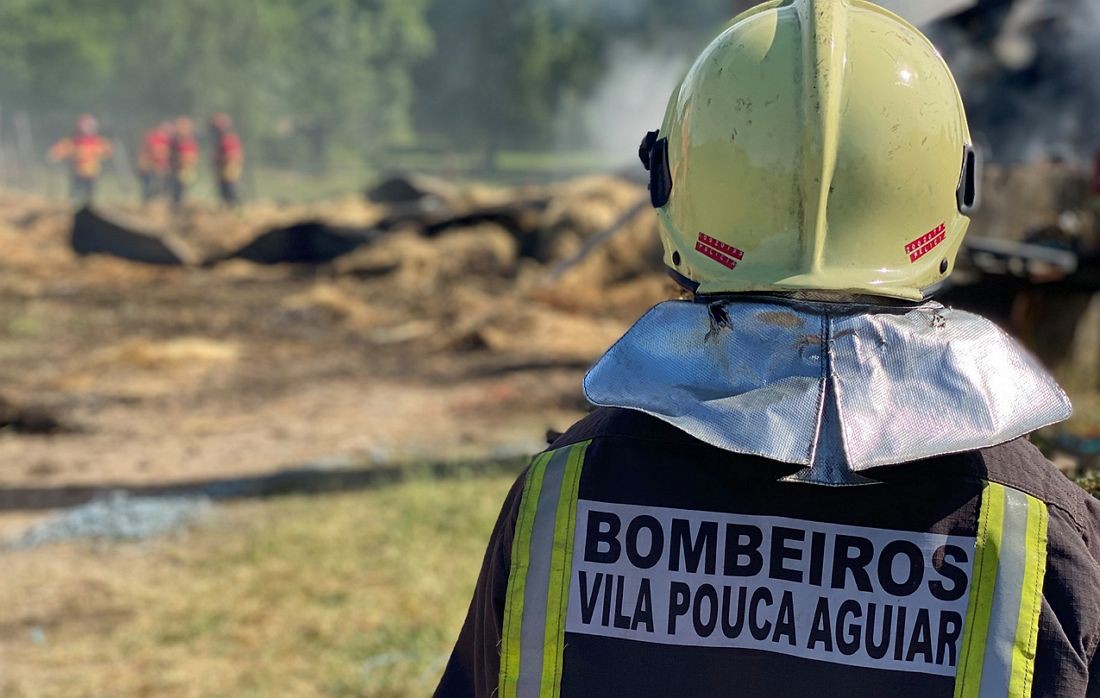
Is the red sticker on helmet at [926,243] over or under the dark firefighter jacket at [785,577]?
over

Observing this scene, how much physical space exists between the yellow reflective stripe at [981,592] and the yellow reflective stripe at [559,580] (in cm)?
46

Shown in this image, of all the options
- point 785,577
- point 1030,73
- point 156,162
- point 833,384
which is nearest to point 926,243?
point 833,384

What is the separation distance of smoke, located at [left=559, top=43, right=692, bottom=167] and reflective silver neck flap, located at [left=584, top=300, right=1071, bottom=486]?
35198 mm

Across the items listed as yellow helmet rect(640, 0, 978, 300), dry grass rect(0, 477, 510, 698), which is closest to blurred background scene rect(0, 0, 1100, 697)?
dry grass rect(0, 477, 510, 698)

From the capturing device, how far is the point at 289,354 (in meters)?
10.5

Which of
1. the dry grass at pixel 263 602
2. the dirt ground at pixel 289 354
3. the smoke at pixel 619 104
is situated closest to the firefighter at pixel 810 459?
the dry grass at pixel 263 602

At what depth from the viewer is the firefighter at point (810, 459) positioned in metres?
1.22

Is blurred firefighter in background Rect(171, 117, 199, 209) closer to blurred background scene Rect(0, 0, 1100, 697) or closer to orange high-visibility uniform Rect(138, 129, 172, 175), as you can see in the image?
blurred background scene Rect(0, 0, 1100, 697)

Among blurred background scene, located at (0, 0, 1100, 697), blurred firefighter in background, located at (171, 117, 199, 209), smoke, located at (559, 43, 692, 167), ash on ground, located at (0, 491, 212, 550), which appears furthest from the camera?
smoke, located at (559, 43, 692, 167)

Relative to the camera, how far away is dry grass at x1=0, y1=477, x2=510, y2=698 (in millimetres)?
4430

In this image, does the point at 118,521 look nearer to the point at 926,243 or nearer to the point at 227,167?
the point at 926,243

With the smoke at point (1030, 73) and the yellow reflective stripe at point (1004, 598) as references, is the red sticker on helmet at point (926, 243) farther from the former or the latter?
the smoke at point (1030, 73)

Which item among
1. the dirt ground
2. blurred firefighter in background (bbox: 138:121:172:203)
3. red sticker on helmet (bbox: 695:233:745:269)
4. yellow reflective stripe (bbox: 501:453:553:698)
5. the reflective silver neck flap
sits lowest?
the dirt ground

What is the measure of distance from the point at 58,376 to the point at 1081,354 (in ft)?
27.8
